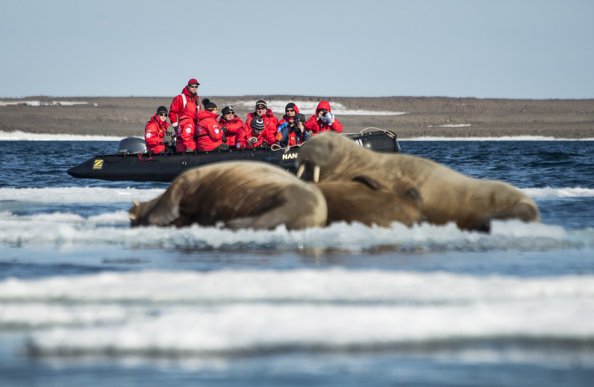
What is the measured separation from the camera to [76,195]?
615 inches

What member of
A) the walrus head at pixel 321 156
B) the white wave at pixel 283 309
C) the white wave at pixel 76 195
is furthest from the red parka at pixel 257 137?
the white wave at pixel 283 309

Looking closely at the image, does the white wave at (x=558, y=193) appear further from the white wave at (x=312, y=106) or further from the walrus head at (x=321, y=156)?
the white wave at (x=312, y=106)

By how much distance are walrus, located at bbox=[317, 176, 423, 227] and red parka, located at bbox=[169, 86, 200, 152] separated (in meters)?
10.2

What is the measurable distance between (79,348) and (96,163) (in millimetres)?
18053

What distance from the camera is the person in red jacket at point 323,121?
18625 mm

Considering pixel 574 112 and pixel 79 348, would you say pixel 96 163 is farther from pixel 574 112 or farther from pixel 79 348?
pixel 574 112

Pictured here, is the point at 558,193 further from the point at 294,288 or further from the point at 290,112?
the point at 294,288

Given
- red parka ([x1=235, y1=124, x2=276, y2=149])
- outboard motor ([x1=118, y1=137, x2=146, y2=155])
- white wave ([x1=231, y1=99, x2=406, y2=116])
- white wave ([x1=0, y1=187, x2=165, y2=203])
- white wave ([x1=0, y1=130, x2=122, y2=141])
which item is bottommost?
white wave ([x1=0, y1=130, x2=122, y2=141])

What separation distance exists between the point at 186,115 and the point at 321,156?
10.2 meters

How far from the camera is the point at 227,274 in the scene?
22.4 ft

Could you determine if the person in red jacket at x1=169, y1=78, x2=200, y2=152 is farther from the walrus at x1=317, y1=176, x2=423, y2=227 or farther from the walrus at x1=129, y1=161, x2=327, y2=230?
the walrus at x1=317, y1=176, x2=423, y2=227

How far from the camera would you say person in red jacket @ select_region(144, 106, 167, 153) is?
21625 mm

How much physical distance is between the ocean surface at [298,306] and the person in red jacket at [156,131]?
39.2 ft

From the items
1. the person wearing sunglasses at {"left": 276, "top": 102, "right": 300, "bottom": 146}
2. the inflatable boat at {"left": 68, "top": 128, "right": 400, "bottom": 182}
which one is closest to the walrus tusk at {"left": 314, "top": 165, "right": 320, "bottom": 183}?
the inflatable boat at {"left": 68, "top": 128, "right": 400, "bottom": 182}
